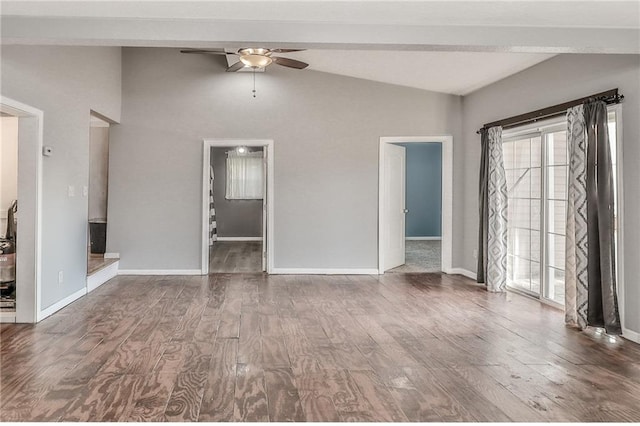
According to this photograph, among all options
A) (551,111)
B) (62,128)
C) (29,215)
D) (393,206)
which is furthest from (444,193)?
(29,215)

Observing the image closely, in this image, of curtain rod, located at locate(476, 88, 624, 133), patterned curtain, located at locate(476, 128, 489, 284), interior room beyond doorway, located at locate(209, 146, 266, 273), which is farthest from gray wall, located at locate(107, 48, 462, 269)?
interior room beyond doorway, located at locate(209, 146, 266, 273)

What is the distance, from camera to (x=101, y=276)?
6164 millimetres

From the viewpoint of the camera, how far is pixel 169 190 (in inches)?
273

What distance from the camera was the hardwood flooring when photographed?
7559 mm

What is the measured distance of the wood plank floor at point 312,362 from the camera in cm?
260

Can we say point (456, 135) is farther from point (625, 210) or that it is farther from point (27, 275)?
point (27, 275)

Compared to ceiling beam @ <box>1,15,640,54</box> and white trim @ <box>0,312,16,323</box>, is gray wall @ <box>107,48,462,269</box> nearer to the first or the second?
white trim @ <box>0,312,16,323</box>

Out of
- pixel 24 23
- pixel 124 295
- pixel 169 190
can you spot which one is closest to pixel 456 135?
pixel 169 190

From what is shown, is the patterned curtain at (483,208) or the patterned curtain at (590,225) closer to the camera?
the patterned curtain at (590,225)

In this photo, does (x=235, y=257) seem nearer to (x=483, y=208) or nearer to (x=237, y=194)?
(x=237, y=194)

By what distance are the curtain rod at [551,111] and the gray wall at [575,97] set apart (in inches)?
2.6

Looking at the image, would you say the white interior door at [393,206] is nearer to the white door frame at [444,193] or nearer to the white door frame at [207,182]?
the white door frame at [444,193]

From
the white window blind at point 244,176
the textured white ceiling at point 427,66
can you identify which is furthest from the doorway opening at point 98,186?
the white window blind at point 244,176

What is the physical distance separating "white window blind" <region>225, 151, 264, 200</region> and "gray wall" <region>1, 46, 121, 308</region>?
535 centimetres
